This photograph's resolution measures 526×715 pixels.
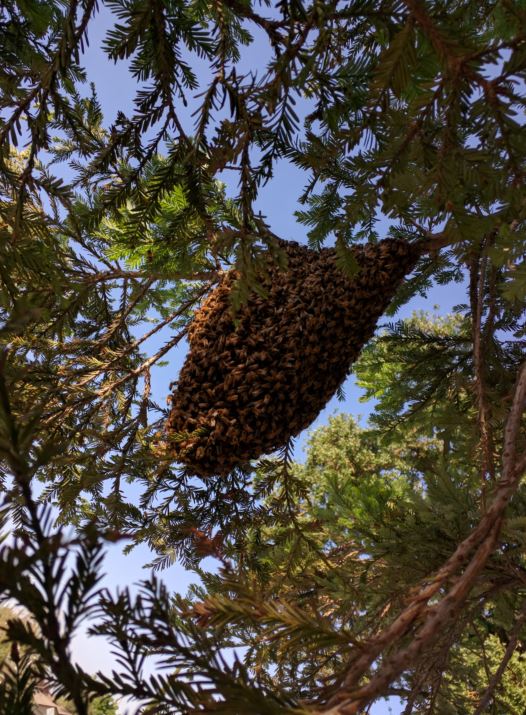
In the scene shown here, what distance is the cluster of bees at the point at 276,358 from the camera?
2111 mm

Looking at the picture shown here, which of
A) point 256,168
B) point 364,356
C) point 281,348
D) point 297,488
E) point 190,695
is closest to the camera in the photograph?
point 190,695

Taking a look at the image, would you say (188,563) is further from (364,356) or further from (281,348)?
(364,356)

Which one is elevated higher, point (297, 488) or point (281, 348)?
point (281, 348)

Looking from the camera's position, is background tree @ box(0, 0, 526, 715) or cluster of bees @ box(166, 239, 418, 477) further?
cluster of bees @ box(166, 239, 418, 477)

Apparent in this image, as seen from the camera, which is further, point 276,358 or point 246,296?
point 276,358

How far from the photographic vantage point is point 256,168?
1.68 metres

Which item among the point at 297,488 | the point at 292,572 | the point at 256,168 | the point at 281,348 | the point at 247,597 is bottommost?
the point at 247,597

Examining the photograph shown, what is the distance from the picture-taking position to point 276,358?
2.13m

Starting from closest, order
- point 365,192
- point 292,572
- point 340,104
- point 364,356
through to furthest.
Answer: point 365,192
point 340,104
point 292,572
point 364,356

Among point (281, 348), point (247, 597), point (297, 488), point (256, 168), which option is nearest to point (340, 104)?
point (256, 168)

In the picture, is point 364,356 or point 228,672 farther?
point 364,356

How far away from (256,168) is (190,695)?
149 centimetres

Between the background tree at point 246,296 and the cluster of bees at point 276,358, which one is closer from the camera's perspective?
the background tree at point 246,296

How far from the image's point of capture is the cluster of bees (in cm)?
211
